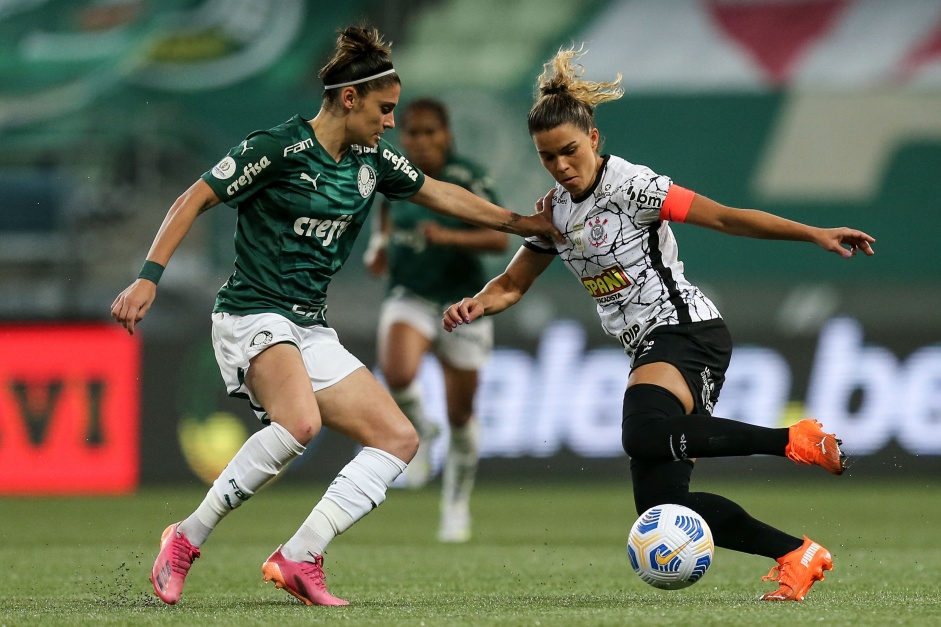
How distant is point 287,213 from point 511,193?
1064cm

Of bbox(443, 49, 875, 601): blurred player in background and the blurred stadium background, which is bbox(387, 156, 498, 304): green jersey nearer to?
the blurred stadium background

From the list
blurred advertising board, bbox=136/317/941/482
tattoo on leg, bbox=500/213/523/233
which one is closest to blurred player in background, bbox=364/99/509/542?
tattoo on leg, bbox=500/213/523/233

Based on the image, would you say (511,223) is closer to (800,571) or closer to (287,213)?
(287,213)

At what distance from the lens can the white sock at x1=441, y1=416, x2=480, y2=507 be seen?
7.91 m

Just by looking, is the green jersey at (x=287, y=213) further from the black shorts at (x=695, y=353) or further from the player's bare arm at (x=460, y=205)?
the black shorts at (x=695, y=353)

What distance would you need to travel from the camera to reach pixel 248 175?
4.80m

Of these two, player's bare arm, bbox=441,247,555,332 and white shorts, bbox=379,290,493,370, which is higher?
player's bare arm, bbox=441,247,555,332

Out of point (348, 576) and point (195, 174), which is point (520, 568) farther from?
point (195, 174)

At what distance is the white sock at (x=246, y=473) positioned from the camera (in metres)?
4.71

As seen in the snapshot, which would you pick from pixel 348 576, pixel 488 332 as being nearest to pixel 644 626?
pixel 348 576

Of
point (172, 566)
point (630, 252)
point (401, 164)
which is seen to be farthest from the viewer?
point (401, 164)

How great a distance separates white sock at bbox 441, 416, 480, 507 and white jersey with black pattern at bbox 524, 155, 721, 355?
9.82ft

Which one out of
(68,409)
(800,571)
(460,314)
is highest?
(460,314)

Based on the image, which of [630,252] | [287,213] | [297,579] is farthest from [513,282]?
[297,579]
